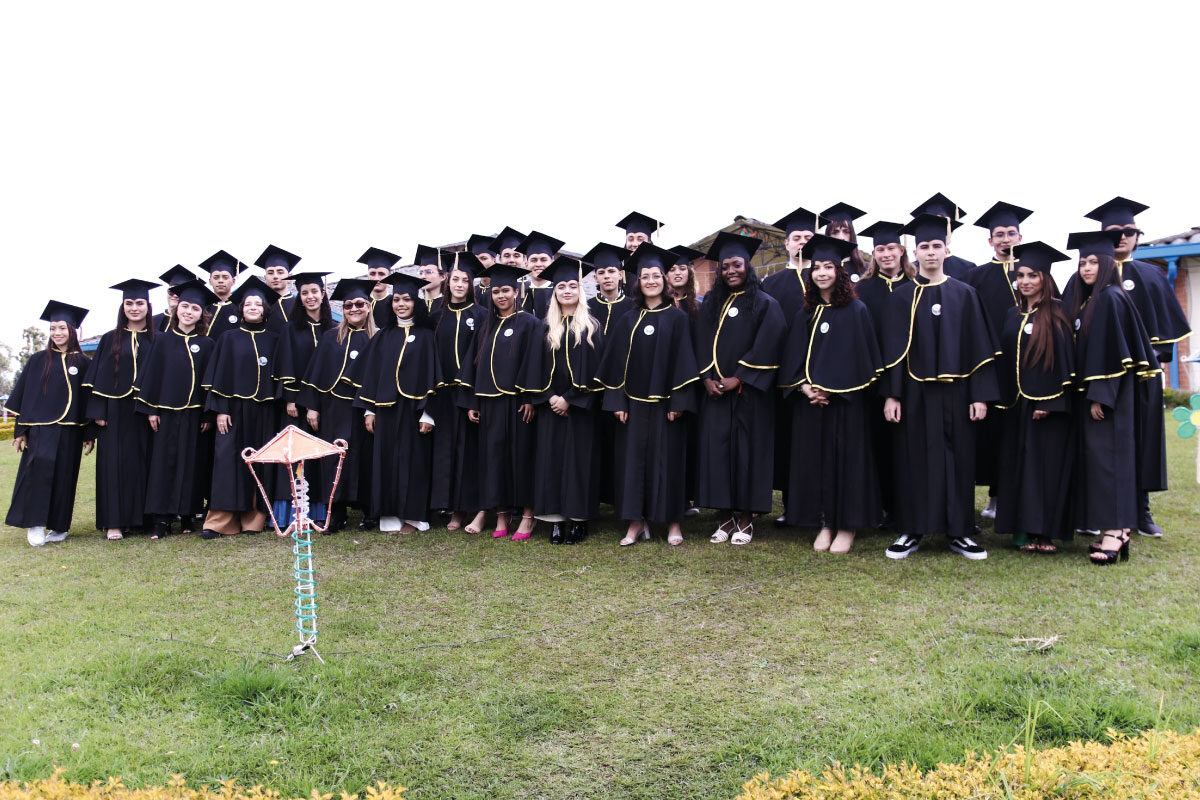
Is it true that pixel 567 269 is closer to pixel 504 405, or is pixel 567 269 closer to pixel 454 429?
pixel 504 405

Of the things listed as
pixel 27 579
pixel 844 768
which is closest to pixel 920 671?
pixel 844 768

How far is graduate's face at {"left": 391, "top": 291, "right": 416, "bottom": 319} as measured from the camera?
8789 mm

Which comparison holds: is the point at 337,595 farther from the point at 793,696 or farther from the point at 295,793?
the point at 793,696

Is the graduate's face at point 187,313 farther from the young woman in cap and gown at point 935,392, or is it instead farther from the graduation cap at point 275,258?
the young woman in cap and gown at point 935,392

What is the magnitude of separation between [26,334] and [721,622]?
181ft

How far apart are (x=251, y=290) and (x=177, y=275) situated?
115 centimetres

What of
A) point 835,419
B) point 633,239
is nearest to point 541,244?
point 633,239

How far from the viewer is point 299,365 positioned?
9242 millimetres

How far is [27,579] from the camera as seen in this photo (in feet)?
22.9

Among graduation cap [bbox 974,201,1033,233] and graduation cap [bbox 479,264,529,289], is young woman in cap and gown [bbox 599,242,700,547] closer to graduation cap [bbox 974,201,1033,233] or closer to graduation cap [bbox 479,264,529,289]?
graduation cap [bbox 479,264,529,289]

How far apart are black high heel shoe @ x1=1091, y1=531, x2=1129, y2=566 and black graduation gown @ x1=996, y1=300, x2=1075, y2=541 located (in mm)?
A: 363

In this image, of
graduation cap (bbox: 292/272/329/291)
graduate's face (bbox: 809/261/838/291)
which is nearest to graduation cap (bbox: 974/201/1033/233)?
graduate's face (bbox: 809/261/838/291)

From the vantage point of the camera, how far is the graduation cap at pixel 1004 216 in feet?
25.3

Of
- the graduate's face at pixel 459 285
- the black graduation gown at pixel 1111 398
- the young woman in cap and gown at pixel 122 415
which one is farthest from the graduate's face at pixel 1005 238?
the young woman in cap and gown at pixel 122 415
